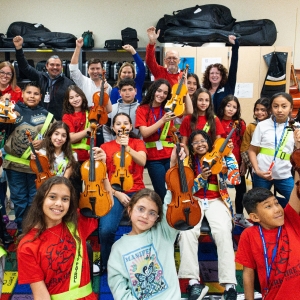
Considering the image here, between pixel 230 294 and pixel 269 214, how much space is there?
2.36 ft

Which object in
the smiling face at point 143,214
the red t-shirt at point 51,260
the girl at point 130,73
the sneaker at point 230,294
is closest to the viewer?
the red t-shirt at point 51,260

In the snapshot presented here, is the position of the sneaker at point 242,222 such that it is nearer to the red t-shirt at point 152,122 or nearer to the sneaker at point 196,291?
the red t-shirt at point 152,122

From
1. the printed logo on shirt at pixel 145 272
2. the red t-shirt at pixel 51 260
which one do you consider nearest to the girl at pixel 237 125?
the printed logo on shirt at pixel 145 272

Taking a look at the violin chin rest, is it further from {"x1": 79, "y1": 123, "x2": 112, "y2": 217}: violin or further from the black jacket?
the black jacket

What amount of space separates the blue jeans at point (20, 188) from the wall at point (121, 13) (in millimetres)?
3943

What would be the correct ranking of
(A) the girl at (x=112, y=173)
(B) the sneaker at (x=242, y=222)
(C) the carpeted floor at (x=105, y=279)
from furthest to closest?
(B) the sneaker at (x=242, y=222), (A) the girl at (x=112, y=173), (C) the carpeted floor at (x=105, y=279)

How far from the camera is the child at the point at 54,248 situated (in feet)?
5.96

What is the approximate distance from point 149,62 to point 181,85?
2.60 ft

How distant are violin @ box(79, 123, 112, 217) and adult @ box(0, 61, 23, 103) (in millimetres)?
1596

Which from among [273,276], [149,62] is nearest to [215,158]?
[273,276]

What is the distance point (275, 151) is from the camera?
3076 millimetres

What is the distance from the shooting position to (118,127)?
2.98 meters

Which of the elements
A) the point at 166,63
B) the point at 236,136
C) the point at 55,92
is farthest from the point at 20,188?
the point at 236,136

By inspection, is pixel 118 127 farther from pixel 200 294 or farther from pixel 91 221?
pixel 200 294
